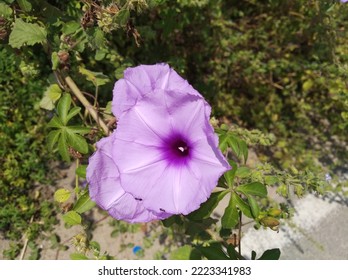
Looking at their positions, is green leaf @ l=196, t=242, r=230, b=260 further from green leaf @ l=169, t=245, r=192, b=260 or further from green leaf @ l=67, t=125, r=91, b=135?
green leaf @ l=67, t=125, r=91, b=135

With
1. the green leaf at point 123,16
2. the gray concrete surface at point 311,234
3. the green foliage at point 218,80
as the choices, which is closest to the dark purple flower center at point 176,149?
the green leaf at point 123,16

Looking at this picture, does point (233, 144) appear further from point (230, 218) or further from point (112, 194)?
point (112, 194)

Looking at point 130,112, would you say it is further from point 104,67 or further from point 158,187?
point 104,67

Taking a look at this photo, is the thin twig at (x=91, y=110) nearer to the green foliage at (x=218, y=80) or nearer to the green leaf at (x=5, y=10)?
the green foliage at (x=218, y=80)

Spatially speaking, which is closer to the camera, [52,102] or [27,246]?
[52,102]

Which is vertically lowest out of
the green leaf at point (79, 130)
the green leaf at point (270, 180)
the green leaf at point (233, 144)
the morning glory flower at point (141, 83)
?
the green leaf at point (79, 130)

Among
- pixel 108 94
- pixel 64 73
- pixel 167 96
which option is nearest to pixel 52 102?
pixel 64 73

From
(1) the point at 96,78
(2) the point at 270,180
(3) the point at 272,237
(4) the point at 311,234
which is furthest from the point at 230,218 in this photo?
(4) the point at 311,234

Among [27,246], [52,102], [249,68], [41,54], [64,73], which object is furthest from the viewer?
[249,68]
